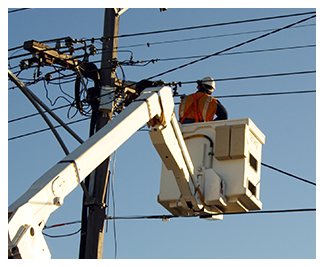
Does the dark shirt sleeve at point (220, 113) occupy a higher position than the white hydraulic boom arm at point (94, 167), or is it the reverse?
the dark shirt sleeve at point (220, 113)

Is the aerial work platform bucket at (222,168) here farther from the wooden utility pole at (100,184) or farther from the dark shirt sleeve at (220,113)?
the wooden utility pole at (100,184)

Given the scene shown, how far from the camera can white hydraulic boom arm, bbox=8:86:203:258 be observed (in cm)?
669

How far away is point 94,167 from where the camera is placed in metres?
7.62

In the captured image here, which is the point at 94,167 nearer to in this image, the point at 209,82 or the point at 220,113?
the point at 220,113

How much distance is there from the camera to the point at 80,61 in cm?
1248

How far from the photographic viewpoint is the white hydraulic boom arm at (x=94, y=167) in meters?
6.69

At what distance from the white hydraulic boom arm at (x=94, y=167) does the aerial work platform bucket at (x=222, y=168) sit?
31cm

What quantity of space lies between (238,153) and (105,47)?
3414 mm

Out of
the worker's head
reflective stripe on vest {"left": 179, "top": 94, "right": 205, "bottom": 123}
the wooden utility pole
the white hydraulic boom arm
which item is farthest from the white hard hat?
the white hydraulic boom arm

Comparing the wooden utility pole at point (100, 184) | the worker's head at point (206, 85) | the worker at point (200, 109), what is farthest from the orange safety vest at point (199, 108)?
the wooden utility pole at point (100, 184)

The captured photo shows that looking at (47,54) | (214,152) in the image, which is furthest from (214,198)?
(47,54)

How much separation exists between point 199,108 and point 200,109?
0.07 feet

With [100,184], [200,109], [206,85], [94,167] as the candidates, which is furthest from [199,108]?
[94,167]

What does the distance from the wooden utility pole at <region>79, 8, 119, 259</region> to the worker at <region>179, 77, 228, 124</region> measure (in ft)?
4.10
